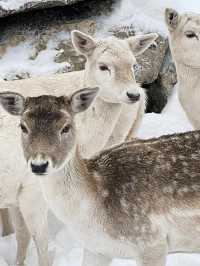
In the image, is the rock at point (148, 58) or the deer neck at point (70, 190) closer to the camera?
the deer neck at point (70, 190)

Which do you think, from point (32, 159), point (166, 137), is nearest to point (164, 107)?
point (166, 137)

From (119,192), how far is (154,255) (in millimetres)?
579

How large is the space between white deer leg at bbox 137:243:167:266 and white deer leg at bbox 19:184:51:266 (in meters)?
1.95

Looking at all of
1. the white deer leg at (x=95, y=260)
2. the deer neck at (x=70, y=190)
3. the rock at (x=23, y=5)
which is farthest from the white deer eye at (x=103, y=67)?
the rock at (x=23, y=5)

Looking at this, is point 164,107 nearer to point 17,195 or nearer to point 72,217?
point 17,195

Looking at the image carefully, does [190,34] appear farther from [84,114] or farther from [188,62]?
[84,114]

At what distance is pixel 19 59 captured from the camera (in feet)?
36.6

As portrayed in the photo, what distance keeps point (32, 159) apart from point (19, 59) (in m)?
5.83

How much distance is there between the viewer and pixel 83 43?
815 centimetres

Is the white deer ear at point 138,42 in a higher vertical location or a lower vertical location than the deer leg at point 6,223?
higher

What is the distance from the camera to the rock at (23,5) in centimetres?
1098

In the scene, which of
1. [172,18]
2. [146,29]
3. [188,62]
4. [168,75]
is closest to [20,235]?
[188,62]

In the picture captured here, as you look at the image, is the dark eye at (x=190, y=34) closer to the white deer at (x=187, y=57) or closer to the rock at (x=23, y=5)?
the white deer at (x=187, y=57)

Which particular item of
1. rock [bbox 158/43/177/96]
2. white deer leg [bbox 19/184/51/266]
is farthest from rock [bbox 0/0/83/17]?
white deer leg [bbox 19/184/51/266]
